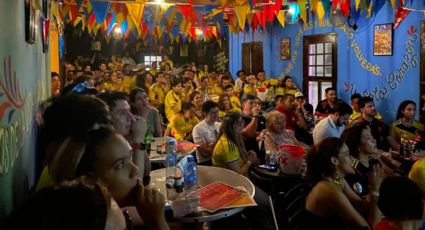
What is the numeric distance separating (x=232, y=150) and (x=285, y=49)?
6.80 m

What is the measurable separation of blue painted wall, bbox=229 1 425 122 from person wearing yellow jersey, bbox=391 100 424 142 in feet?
4.02

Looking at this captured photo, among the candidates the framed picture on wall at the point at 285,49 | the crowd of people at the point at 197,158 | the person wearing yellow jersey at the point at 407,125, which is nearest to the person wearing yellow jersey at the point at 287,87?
the framed picture on wall at the point at 285,49

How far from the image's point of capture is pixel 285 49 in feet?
32.9

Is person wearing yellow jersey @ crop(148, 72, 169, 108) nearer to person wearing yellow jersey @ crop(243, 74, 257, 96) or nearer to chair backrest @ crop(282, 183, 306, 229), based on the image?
person wearing yellow jersey @ crop(243, 74, 257, 96)

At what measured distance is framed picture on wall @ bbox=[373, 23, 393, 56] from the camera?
22.2 ft

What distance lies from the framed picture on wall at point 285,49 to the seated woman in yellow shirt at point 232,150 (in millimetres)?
6349

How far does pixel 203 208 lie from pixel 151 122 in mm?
3106

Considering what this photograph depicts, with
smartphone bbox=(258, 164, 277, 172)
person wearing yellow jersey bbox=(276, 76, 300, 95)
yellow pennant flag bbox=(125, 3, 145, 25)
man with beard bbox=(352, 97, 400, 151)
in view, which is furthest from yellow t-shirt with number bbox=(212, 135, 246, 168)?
person wearing yellow jersey bbox=(276, 76, 300, 95)

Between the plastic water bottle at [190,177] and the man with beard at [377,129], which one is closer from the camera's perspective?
the plastic water bottle at [190,177]

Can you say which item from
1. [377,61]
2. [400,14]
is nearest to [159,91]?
[377,61]

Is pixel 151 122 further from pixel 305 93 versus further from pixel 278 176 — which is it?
pixel 305 93

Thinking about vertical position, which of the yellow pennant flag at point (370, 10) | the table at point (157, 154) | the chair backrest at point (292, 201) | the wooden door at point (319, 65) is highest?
the yellow pennant flag at point (370, 10)

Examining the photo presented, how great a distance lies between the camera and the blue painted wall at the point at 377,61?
638cm

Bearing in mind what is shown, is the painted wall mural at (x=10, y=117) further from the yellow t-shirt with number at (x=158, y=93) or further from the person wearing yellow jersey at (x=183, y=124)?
the yellow t-shirt with number at (x=158, y=93)
